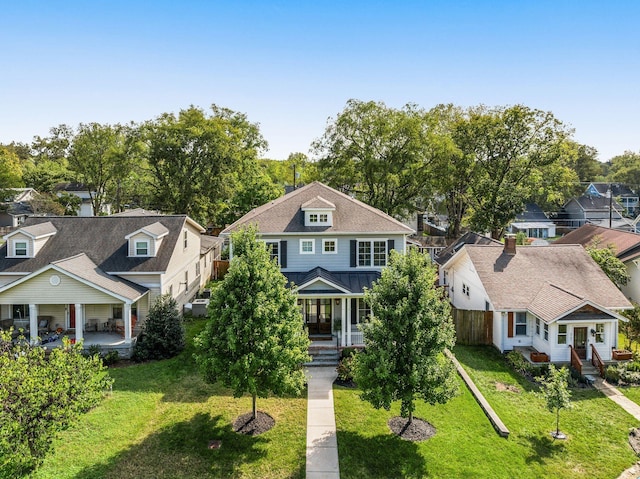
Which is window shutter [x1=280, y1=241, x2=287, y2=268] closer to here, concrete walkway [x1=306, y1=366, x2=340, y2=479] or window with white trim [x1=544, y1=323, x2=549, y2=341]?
concrete walkway [x1=306, y1=366, x2=340, y2=479]

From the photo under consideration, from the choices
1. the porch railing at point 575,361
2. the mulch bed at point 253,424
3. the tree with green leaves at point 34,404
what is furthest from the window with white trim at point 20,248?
the porch railing at point 575,361

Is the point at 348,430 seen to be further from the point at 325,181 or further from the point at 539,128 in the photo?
the point at 539,128

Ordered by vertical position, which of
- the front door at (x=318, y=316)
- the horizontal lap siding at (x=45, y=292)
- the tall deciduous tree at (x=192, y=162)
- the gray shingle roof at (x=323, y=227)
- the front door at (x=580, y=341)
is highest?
the tall deciduous tree at (x=192, y=162)

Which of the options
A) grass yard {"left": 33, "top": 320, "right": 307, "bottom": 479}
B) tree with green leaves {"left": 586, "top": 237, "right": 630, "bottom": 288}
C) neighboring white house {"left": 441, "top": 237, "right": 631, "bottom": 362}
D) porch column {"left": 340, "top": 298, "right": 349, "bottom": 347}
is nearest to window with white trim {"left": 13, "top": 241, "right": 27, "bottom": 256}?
grass yard {"left": 33, "top": 320, "right": 307, "bottom": 479}

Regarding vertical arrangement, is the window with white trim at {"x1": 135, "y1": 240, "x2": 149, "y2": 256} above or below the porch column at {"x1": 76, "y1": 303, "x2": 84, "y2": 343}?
above

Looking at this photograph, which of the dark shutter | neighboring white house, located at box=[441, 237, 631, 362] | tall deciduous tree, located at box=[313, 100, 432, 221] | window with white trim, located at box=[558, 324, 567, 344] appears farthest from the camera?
tall deciduous tree, located at box=[313, 100, 432, 221]

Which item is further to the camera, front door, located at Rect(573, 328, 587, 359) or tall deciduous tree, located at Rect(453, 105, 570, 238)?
tall deciduous tree, located at Rect(453, 105, 570, 238)

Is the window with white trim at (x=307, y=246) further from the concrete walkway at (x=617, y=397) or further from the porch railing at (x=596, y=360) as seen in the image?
the concrete walkway at (x=617, y=397)

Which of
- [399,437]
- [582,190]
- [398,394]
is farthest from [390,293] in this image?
[582,190]
